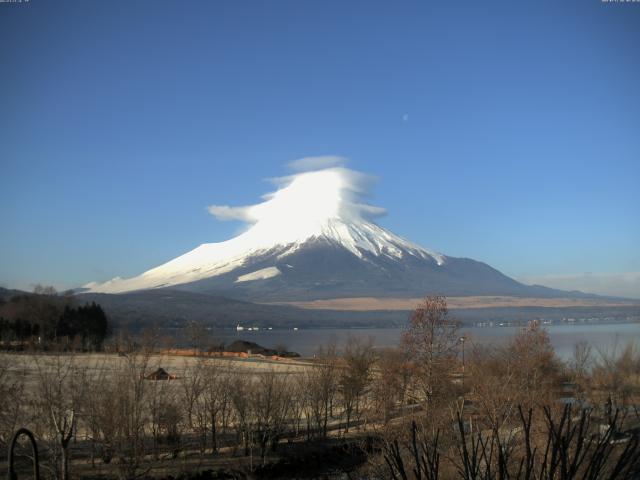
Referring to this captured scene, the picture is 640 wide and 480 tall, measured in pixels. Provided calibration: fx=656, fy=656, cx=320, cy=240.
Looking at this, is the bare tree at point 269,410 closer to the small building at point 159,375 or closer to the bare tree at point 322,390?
the bare tree at point 322,390

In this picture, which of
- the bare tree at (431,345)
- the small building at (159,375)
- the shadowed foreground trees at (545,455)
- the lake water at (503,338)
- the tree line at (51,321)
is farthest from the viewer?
the tree line at (51,321)

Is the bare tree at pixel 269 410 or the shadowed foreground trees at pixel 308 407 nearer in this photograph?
the shadowed foreground trees at pixel 308 407

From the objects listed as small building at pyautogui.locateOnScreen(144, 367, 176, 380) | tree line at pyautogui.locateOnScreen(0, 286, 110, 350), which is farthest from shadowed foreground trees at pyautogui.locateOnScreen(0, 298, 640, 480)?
tree line at pyautogui.locateOnScreen(0, 286, 110, 350)

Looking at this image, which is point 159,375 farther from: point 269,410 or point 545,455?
point 545,455

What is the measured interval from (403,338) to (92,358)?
1264 inches

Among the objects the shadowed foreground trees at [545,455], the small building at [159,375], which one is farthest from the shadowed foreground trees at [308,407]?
the shadowed foreground trees at [545,455]

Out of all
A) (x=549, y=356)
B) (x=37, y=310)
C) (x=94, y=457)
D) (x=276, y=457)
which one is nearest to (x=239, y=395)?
(x=276, y=457)

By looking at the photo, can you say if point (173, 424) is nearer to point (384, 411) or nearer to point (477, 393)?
point (384, 411)

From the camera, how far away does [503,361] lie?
33.2 meters

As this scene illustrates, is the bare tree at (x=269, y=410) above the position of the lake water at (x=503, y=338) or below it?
above

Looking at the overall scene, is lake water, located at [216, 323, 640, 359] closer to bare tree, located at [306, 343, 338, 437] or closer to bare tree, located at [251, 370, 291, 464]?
bare tree, located at [306, 343, 338, 437]

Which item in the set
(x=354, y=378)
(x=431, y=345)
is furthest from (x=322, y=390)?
(x=431, y=345)

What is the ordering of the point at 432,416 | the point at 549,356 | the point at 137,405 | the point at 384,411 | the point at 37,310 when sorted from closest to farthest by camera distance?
1. the point at 137,405
2. the point at 432,416
3. the point at 384,411
4. the point at 549,356
5. the point at 37,310

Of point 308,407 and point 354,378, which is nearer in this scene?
point 354,378
